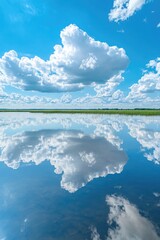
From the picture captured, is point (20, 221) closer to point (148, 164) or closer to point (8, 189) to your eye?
point (8, 189)

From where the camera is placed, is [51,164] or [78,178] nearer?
[78,178]

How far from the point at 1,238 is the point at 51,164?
822 cm

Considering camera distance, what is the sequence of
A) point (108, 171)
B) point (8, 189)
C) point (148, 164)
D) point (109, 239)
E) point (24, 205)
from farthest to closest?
point (148, 164)
point (108, 171)
point (8, 189)
point (24, 205)
point (109, 239)

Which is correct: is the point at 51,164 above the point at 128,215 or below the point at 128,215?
below

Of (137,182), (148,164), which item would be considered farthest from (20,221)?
(148,164)

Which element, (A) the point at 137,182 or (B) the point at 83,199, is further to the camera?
(A) the point at 137,182

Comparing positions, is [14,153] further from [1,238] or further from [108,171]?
[1,238]

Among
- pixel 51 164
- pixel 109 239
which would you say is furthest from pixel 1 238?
pixel 51 164

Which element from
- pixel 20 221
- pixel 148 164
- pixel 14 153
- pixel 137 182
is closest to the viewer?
pixel 20 221

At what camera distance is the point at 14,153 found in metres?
17.6

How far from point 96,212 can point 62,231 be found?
5.24ft

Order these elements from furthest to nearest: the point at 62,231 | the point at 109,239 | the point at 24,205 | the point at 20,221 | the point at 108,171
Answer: the point at 108,171, the point at 24,205, the point at 20,221, the point at 62,231, the point at 109,239

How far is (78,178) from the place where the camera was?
444 inches

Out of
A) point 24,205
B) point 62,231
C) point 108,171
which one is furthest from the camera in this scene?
point 108,171
